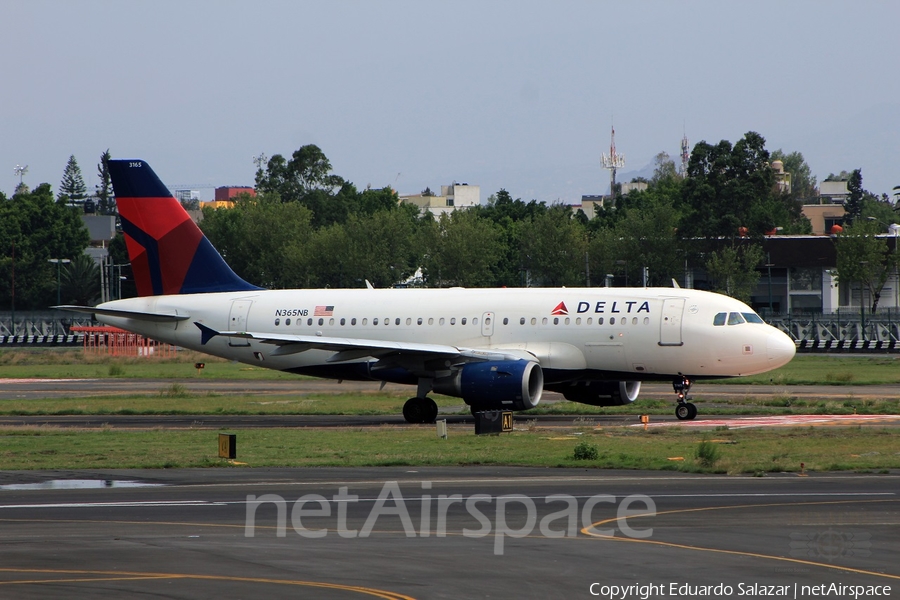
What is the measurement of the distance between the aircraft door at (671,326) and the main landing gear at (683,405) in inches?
52.1

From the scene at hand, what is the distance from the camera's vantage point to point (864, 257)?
9081 centimetres

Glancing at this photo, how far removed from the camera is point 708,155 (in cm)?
10300

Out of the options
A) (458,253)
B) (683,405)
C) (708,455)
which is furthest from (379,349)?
(458,253)

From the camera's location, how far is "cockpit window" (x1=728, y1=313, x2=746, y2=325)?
116ft

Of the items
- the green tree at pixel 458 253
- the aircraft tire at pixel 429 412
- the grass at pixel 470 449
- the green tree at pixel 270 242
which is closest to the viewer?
the grass at pixel 470 449

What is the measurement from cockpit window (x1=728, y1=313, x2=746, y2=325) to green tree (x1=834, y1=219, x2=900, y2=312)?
2326 inches

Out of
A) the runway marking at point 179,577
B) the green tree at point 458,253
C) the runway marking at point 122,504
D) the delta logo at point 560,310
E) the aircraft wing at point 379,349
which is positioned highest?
the green tree at point 458,253

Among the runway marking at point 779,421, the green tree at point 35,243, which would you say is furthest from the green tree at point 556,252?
the runway marking at point 779,421

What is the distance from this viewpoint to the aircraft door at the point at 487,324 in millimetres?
37281

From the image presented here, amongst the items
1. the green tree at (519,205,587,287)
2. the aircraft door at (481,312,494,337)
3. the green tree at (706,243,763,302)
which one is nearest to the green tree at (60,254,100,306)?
the green tree at (519,205,587,287)

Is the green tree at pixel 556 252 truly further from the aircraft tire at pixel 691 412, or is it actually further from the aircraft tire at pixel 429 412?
the aircraft tire at pixel 691 412

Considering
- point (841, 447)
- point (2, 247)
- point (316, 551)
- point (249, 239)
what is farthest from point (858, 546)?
point (2, 247)

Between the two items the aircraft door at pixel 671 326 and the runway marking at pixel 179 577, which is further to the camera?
the aircraft door at pixel 671 326

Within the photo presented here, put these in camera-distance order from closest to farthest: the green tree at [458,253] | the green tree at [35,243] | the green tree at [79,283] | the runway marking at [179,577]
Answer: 1. the runway marking at [179,577]
2. the green tree at [458,253]
3. the green tree at [35,243]
4. the green tree at [79,283]
